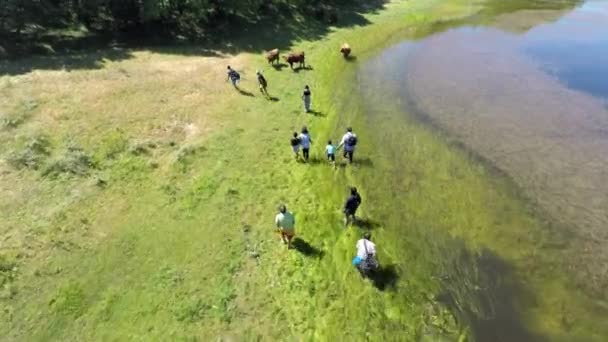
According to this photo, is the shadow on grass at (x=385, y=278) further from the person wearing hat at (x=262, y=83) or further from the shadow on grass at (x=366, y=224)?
the person wearing hat at (x=262, y=83)

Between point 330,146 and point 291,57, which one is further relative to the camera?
point 291,57

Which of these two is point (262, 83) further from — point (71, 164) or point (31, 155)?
point (31, 155)

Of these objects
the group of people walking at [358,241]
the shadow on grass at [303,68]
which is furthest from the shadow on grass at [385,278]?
the shadow on grass at [303,68]

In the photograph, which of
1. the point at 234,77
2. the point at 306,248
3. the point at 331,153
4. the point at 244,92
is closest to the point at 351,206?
the point at 306,248

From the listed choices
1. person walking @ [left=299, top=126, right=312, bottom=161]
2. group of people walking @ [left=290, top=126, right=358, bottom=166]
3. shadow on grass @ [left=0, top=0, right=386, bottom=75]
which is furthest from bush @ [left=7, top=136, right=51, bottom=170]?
person walking @ [left=299, top=126, right=312, bottom=161]

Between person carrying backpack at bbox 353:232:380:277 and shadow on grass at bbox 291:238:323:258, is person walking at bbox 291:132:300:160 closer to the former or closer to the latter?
shadow on grass at bbox 291:238:323:258

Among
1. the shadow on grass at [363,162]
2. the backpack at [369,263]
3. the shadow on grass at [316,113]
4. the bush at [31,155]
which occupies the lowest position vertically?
the bush at [31,155]
